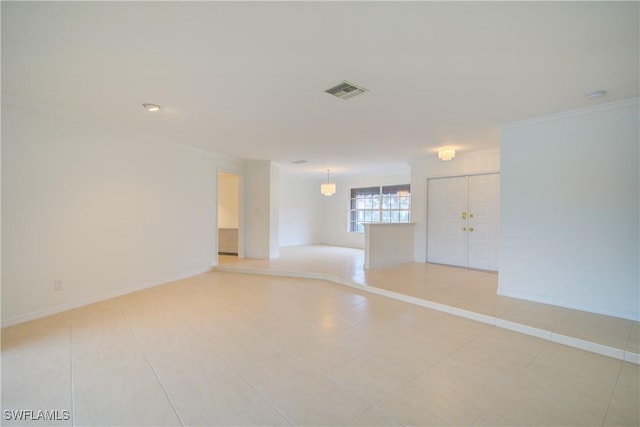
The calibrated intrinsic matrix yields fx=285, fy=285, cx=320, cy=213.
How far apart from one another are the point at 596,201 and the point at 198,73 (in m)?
4.45

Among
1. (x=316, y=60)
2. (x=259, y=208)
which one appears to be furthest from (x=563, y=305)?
(x=259, y=208)

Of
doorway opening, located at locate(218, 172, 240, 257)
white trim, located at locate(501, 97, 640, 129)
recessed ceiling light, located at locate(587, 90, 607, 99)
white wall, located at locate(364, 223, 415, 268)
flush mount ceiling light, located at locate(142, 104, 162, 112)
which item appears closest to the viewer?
recessed ceiling light, located at locate(587, 90, 607, 99)

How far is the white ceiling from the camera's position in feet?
5.76

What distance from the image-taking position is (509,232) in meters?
3.92

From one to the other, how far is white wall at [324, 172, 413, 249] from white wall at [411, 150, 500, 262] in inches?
88.1

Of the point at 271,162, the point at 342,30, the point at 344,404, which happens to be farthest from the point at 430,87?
the point at 271,162

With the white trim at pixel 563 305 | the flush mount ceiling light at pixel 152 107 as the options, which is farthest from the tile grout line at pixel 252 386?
the white trim at pixel 563 305

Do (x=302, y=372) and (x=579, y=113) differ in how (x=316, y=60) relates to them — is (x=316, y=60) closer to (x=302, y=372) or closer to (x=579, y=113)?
(x=302, y=372)

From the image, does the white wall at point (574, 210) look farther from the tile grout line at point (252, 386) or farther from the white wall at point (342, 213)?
the white wall at point (342, 213)

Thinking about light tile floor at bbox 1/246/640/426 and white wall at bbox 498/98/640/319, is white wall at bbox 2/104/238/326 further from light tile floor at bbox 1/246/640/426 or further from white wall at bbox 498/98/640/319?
white wall at bbox 498/98/640/319

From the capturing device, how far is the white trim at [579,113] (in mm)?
3050

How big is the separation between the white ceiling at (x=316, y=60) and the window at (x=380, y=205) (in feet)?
16.0

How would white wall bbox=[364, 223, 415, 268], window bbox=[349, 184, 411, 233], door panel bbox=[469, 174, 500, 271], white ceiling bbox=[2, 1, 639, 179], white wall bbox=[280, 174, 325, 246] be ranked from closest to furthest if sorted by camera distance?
white ceiling bbox=[2, 1, 639, 179] < door panel bbox=[469, 174, 500, 271] < white wall bbox=[364, 223, 415, 268] < window bbox=[349, 184, 411, 233] < white wall bbox=[280, 174, 325, 246]

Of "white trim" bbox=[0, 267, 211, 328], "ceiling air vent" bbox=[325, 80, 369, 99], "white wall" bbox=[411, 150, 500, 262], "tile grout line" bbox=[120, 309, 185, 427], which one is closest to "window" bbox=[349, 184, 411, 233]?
"white wall" bbox=[411, 150, 500, 262]
